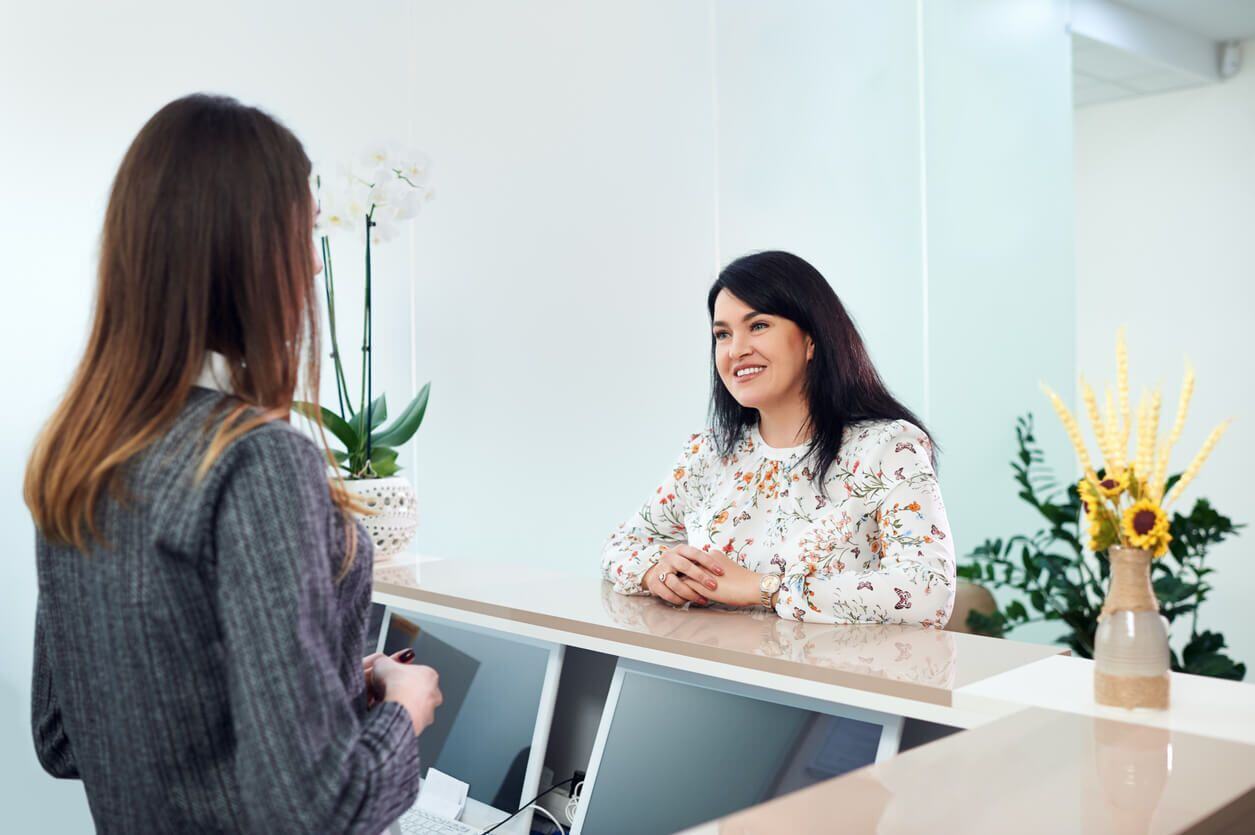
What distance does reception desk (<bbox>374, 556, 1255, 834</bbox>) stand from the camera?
0.93 meters

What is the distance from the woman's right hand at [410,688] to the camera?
100 cm

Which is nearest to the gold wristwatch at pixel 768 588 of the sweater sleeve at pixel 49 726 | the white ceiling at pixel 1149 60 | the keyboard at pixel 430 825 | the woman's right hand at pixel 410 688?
the keyboard at pixel 430 825

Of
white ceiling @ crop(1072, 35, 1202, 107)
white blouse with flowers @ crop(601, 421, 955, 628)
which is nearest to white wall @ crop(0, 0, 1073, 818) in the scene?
white blouse with flowers @ crop(601, 421, 955, 628)

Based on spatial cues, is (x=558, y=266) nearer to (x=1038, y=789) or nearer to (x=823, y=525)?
(x=823, y=525)

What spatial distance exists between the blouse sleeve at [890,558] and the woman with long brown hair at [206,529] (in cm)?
83

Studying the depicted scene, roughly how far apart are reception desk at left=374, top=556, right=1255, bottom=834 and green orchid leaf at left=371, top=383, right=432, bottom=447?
52 centimetres

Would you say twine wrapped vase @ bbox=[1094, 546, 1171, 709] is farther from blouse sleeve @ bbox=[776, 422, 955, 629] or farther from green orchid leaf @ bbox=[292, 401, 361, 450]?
green orchid leaf @ bbox=[292, 401, 361, 450]

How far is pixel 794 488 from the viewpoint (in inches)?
76.7

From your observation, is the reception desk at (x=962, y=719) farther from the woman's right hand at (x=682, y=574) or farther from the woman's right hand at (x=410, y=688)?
the woman's right hand at (x=410, y=688)

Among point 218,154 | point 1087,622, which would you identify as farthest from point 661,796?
point 1087,622

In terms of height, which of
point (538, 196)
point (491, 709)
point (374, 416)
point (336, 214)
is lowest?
point (491, 709)

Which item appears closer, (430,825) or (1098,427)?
(1098,427)

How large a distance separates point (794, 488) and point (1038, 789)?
99 centimetres

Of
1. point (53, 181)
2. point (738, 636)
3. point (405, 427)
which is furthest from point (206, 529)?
point (53, 181)
